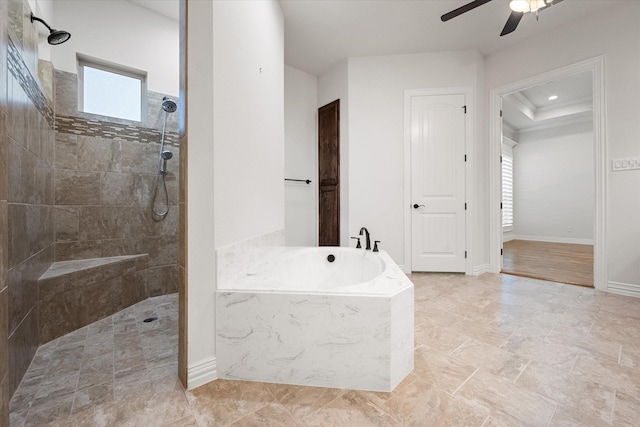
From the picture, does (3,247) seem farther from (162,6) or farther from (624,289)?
(624,289)

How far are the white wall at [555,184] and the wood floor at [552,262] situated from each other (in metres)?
0.48

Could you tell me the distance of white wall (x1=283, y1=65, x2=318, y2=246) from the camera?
3596 millimetres

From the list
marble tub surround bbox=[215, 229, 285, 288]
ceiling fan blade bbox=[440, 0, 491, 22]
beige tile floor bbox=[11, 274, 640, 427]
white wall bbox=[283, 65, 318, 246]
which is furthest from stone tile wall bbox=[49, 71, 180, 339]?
ceiling fan blade bbox=[440, 0, 491, 22]

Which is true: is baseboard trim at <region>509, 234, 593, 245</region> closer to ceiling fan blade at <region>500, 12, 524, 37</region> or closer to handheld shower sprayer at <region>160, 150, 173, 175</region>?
ceiling fan blade at <region>500, 12, 524, 37</region>

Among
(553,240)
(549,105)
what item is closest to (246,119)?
(549,105)

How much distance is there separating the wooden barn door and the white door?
0.97 meters

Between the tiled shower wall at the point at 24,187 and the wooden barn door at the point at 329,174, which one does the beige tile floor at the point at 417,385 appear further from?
the wooden barn door at the point at 329,174

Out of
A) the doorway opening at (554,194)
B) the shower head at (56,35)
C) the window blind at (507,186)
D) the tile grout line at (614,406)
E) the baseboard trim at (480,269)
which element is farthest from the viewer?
the window blind at (507,186)

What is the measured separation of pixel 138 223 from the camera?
2443 millimetres

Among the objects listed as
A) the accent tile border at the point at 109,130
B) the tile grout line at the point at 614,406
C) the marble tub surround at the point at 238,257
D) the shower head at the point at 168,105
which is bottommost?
the tile grout line at the point at 614,406

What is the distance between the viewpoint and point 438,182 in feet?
10.6

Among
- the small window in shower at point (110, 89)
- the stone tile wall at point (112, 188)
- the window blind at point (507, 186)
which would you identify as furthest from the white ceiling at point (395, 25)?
the window blind at point (507, 186)

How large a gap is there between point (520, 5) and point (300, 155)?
2.62m

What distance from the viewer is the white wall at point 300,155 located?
3.60 meters
